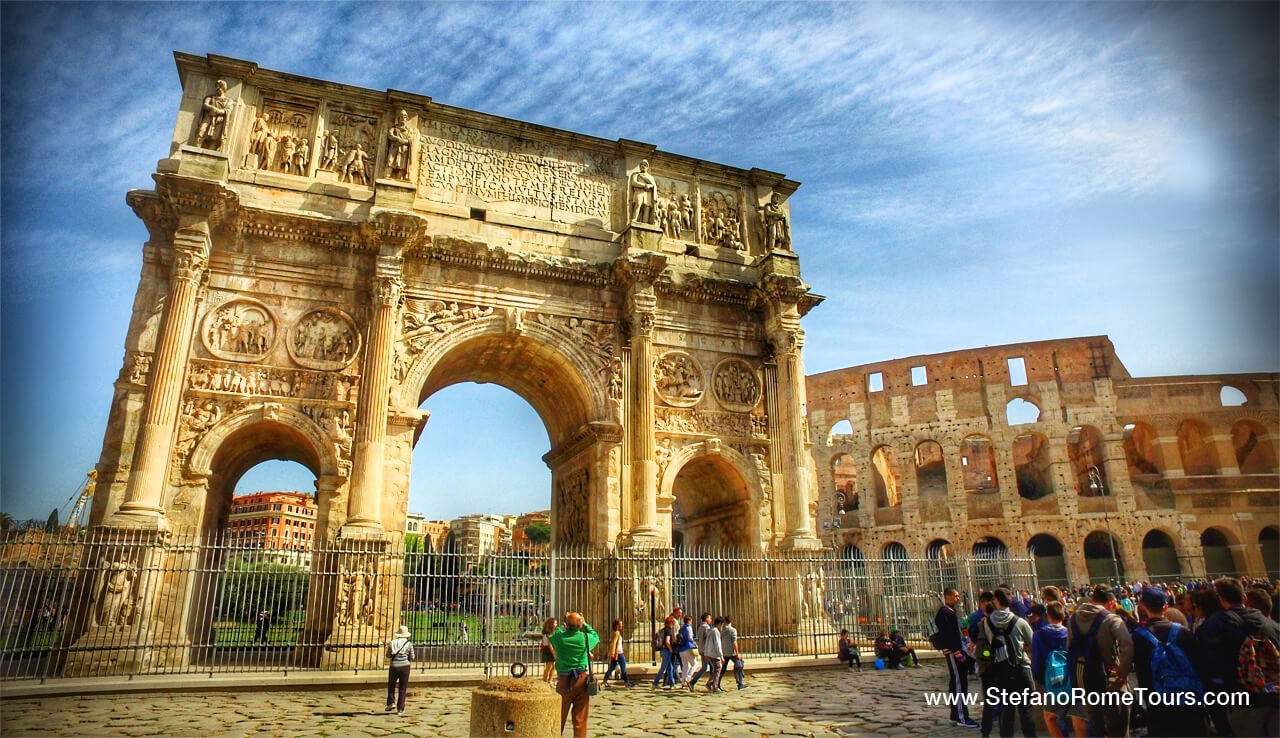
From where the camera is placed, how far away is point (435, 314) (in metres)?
14.1

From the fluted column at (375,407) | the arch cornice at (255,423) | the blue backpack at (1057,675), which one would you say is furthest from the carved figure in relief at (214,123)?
the blue backpack at (1057,675)

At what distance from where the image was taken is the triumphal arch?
12.4 meters

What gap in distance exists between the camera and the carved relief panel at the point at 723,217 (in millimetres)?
17297

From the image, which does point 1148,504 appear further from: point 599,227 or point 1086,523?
point 599,227

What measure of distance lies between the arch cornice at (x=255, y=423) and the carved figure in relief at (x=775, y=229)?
10.5 meters

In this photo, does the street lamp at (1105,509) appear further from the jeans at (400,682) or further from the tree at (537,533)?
the tree at (537,533)

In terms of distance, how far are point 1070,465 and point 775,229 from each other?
24429 mm

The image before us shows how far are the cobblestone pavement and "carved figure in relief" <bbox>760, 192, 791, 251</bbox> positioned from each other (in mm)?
10079

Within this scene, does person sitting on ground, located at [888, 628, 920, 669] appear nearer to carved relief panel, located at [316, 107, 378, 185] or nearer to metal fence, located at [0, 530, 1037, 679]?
metal fence, located at [0, 530, 1037, 679]

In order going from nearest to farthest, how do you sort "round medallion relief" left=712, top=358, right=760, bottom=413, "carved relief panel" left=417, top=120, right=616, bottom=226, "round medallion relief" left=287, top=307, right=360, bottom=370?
1. "round medallion relief" left=287, top=307, right=360, bottom=370
2. "carved relief panel" left=417, top=120, right=616, bottom=226
3. "round medallion relief" left=712, top=358, right=760, bottom=413

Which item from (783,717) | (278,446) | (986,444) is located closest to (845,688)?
(783,717)

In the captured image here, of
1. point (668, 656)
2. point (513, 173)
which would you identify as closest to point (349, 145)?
point (513, 173)

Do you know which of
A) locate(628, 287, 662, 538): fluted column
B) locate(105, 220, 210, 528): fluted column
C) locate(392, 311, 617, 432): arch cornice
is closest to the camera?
locate(105, 220, 210, 528): fluted column

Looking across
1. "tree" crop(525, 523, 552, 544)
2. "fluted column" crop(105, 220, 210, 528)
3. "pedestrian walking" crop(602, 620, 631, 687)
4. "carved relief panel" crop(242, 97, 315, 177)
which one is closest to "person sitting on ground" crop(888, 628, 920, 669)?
"pedestrian walking" crop(602, 620, 631, 687)
